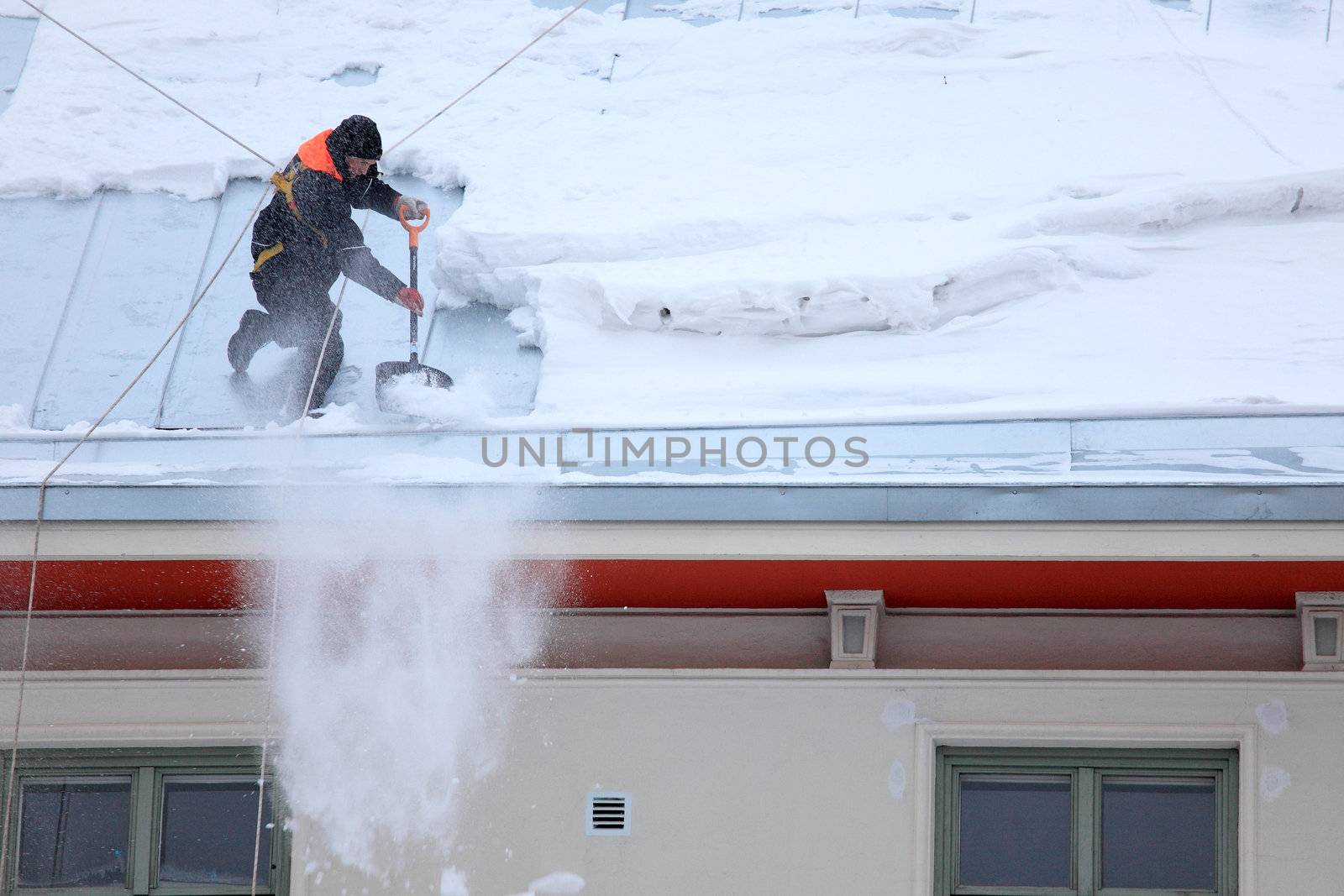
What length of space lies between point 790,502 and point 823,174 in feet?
6.88

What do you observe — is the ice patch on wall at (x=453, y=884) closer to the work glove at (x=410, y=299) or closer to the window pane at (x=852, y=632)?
the window pane at (x=852, y=632)

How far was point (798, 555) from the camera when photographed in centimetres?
397

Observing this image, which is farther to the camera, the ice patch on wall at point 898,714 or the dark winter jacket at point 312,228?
the dark winter jacket at point 312,228

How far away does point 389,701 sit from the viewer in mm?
4684

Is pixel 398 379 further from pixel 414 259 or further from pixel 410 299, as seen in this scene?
pixel 414 259

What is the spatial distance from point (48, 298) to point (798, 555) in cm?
315

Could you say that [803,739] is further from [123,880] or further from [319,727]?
[123,880]

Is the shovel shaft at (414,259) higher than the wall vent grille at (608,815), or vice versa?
the shovel shaft at (414,259)

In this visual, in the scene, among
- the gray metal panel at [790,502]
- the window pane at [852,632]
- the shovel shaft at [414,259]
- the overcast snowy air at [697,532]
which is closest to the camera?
the gray metal panel at [790,502]

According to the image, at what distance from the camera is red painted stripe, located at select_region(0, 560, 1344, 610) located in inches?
163

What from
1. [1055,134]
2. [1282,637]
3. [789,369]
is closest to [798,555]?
[789,369]

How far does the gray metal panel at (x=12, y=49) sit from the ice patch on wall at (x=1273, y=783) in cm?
583

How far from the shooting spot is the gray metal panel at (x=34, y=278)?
498 cm

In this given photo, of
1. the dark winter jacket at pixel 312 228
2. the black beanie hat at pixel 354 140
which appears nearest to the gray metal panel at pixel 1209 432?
the dark winter jacket at pixel 312 228
